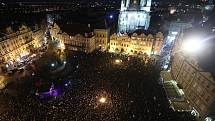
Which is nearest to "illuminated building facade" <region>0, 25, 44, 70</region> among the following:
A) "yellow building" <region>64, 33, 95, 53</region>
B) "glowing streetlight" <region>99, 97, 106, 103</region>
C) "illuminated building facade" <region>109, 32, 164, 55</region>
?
"yellow building" <region>64, 33, 95, 53</region>

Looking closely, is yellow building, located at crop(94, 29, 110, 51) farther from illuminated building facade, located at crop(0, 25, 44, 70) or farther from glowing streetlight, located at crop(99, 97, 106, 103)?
glowing streetlight, located at crop(99, 97, 106, 103)

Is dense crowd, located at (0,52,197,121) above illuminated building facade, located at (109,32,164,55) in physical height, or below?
below

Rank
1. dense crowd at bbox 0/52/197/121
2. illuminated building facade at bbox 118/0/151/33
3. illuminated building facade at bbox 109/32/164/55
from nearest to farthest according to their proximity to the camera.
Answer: dense crowd at bbox 0/52/197/121 < illuminated building facade at bbox 109/32/164/55 < illuminated building facade at bbox 118/0/151/33

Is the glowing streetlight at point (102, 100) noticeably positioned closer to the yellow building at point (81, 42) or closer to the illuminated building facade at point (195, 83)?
the illuminated building facade at point (195, 83)

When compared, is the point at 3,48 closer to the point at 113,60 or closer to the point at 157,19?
the point at 113,60

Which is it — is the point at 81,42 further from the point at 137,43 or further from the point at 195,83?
the point at 195,83

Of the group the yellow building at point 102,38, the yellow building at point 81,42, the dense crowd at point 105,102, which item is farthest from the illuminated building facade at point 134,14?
the dense crowd at point 105,102

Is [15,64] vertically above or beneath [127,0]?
beneath

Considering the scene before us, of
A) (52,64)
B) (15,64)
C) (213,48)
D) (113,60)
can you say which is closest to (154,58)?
(113,60)
